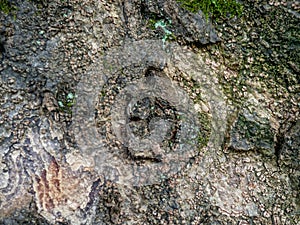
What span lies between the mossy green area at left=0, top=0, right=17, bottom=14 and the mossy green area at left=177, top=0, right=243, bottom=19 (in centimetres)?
38

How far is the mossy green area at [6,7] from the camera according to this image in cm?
100

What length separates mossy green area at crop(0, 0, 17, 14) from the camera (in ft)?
3.27

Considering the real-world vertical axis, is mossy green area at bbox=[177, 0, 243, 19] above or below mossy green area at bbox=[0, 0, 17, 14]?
above

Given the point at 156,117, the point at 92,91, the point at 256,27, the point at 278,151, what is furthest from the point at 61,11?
the point at 278,151

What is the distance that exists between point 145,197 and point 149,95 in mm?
235

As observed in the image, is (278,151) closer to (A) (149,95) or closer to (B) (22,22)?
(A) (149,95)

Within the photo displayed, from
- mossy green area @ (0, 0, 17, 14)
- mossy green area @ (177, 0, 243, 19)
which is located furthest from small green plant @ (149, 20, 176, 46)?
mossy green area @ (0, 0, 17, 14)

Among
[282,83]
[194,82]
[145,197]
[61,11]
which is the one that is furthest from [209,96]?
[61,11]

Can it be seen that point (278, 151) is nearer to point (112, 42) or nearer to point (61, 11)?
point (112, 42)

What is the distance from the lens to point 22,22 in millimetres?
1003

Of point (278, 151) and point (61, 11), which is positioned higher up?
point (61, 11)

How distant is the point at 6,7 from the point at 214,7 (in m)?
0.47

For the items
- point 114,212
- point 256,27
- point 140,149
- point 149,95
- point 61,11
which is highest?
point 256,27

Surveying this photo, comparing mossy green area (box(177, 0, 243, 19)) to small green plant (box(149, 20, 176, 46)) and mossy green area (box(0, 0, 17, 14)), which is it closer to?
small green plant (box(149, 20, 176, 46))
